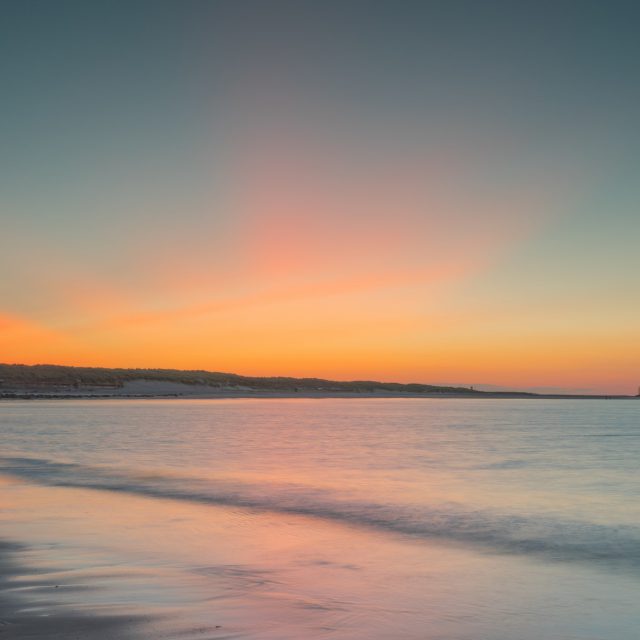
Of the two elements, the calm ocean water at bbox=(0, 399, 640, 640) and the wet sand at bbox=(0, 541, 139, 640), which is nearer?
the wet sand at bbox=(0, 541, 139, 640)

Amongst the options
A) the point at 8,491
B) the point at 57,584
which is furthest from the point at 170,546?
the point at 8,491

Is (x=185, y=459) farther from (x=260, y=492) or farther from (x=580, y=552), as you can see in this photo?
(x=580, y=552)

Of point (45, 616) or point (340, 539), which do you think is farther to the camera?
point (340, 539)

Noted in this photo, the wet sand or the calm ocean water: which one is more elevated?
the wet sand

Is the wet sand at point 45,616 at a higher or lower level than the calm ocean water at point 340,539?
higher

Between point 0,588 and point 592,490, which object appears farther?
point 592,490

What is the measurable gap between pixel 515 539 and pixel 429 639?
6619 millimetres

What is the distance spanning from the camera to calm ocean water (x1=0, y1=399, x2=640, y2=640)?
756cm

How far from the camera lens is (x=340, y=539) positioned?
12.4m

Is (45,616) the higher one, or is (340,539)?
(45,616)

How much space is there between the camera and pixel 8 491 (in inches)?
672

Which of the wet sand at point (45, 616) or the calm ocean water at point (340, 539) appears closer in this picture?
the wet sand at point (45, 616)

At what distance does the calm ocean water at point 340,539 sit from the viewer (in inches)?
298

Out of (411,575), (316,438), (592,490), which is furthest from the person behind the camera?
(316,438)
